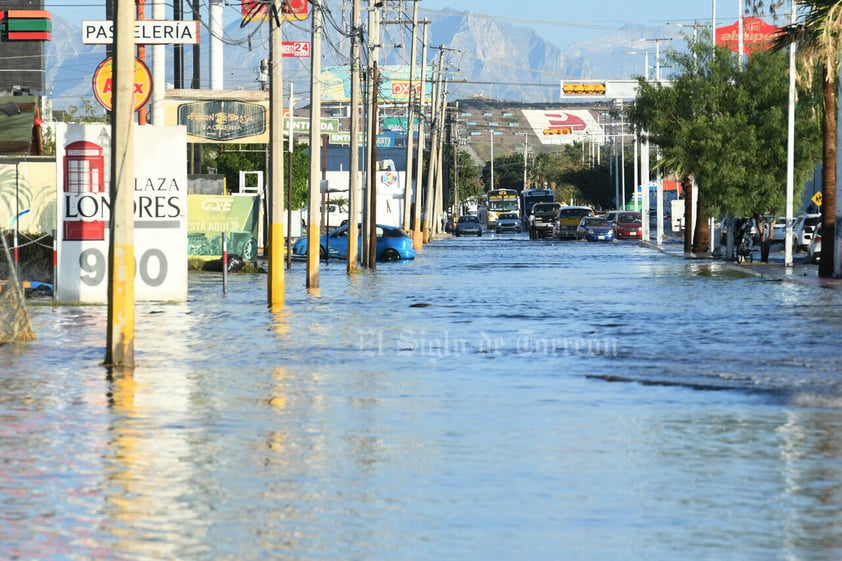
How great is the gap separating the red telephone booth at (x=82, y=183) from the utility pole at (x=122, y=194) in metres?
10.5

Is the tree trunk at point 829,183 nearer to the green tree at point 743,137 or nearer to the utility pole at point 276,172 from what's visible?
the green tree at point 743,137

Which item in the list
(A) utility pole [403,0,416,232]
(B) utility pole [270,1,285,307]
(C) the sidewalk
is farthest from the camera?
(A) utility pole [403,0,416,232]

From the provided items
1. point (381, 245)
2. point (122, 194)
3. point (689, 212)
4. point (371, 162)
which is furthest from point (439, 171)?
point (122, 194)

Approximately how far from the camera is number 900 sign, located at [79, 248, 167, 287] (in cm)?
3072

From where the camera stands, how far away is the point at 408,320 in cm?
2850

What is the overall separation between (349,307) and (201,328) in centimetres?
638

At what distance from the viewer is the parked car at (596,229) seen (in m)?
99.2

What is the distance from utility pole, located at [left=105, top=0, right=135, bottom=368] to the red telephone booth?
34.5 feet

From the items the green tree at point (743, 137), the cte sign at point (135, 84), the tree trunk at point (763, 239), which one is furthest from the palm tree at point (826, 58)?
the cte sign at point (135, 84)

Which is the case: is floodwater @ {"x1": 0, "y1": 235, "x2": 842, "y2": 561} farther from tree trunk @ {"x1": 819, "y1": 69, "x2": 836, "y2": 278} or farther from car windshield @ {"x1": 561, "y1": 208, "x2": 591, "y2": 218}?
car windshield @ {"x1": 561, "y1": 208, "x2": 591, "y2": 218}

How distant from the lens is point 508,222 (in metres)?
146

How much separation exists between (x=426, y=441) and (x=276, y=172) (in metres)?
19.9

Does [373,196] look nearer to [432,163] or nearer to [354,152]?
[354,152]

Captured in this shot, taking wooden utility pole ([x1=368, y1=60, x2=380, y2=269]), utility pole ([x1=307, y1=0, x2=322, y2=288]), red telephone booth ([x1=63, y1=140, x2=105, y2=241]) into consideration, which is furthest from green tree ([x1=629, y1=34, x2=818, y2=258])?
red telephone booth ([x1=63, y1=140, x2=105, y2=241])
